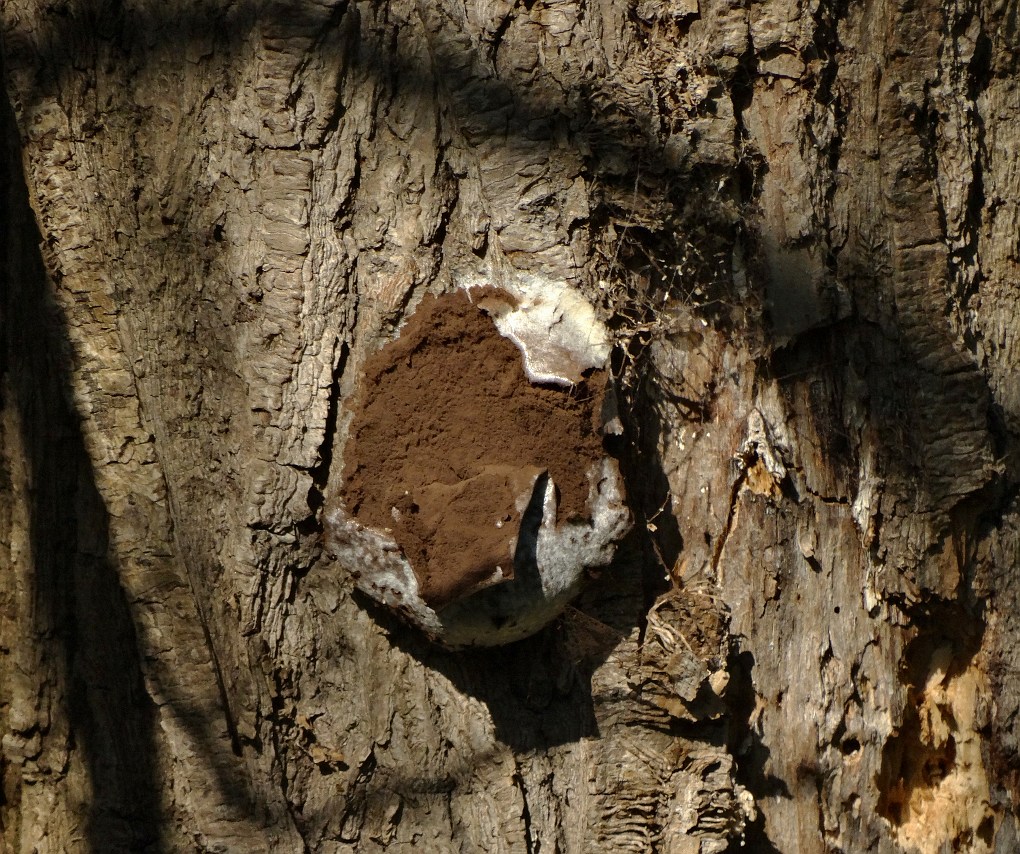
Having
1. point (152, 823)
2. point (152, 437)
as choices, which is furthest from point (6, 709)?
point (152, 437)

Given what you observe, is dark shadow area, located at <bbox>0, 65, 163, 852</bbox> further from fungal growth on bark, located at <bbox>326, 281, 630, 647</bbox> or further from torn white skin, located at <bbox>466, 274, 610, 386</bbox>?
torn white skin, located at <bbox>466, 274, 610, 386</bbox>

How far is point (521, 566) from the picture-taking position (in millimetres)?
1481

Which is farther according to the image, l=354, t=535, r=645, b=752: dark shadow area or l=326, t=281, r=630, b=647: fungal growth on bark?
l=354, t=535, r=645, b=752: dark shadow area

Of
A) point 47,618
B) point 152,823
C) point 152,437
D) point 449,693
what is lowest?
point 152,823

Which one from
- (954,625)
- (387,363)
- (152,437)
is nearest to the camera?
(387,363)

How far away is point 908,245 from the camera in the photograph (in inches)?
66.6

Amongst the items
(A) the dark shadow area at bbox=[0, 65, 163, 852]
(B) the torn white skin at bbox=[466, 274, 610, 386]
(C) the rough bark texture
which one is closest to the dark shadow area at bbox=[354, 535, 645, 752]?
(C) the rough bark texture

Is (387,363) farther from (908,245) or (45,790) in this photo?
(45,790)

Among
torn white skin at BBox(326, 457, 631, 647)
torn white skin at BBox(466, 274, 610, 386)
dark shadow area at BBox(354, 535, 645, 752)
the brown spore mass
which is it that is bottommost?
dark shadow area at BBox(354, 535, 645, 752)

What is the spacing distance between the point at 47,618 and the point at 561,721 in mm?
996

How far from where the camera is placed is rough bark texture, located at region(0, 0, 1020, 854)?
1.55m

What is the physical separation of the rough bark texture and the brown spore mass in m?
0.05

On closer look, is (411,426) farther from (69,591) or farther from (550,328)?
(69,591)

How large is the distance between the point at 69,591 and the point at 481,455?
88 centimetres
